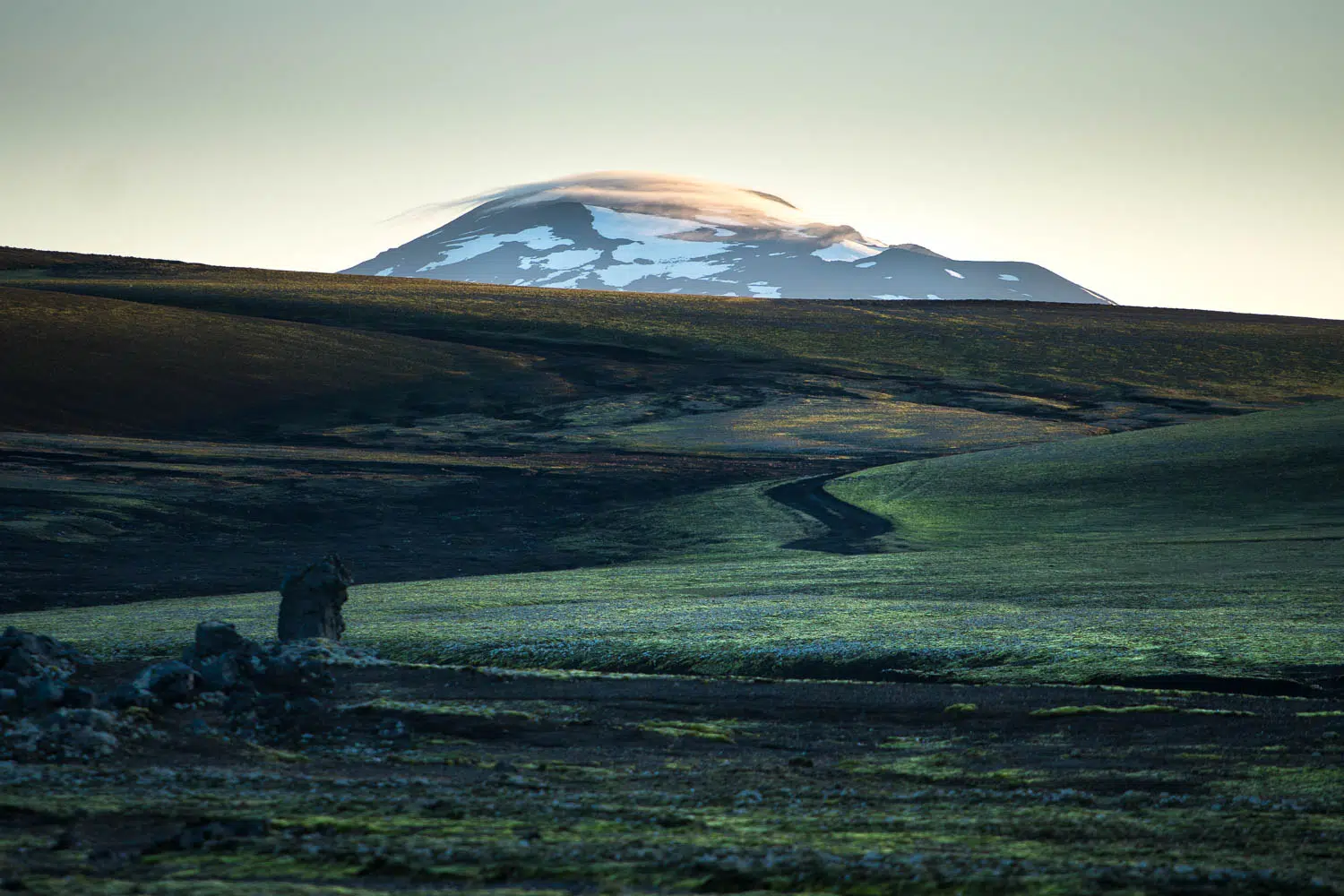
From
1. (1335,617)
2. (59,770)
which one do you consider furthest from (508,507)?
(59,770)

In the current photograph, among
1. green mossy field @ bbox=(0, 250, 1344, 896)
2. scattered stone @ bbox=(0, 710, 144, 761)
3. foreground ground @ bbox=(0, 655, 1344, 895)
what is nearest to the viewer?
foreground ground @ bbox=(0, 655, 1344, 895)

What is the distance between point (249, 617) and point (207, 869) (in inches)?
945

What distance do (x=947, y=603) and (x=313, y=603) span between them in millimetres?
16566

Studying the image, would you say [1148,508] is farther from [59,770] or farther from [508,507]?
[59,770]

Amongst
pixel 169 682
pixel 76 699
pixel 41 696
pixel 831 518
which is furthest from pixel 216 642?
pixel 831 518

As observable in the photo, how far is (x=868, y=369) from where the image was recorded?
12112 cm

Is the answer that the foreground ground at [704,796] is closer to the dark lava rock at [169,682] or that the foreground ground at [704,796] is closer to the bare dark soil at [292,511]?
the dark lava rock at [169,682]

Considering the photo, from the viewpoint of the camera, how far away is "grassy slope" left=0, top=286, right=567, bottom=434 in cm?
9238

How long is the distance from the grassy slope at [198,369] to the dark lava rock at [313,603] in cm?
6393

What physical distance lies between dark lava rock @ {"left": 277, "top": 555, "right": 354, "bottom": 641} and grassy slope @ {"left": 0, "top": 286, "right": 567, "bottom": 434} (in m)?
63.9

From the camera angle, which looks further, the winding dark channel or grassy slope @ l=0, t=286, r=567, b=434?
grassy slope @ l=0, t=286, r=567, b=434

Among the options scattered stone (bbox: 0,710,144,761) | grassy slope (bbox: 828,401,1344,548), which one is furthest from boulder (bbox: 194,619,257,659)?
grassy slope (bbox: 828,401,1344,548)

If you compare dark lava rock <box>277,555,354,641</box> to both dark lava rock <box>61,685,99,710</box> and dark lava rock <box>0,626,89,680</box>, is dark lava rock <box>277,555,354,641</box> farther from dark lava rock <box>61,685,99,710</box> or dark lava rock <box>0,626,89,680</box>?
dark lava rock <box>61,685,99,710</box>

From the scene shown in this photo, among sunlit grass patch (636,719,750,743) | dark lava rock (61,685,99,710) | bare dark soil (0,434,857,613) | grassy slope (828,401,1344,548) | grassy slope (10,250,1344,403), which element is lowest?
bare dark soil (0,434,857,613)
